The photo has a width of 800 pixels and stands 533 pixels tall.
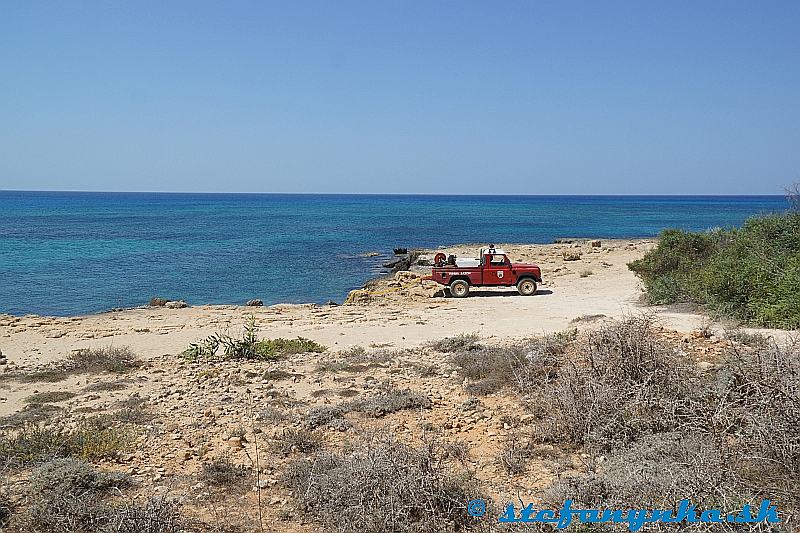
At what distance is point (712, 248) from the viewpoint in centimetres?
1930

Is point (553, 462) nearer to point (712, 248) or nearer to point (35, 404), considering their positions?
point (35, 404)

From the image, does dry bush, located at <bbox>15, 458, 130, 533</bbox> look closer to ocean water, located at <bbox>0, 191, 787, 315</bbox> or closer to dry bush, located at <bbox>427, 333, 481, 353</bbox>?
dry bush, located at <bbox>427, 333, 481, 353</bbox>

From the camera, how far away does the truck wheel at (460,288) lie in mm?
21984

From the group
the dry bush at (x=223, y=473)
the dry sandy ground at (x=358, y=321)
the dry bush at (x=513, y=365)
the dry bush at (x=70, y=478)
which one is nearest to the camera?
the dry bush at (x=70, y=478)

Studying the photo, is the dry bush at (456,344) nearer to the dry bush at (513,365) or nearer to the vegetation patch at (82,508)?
the dry bush at (513,365)

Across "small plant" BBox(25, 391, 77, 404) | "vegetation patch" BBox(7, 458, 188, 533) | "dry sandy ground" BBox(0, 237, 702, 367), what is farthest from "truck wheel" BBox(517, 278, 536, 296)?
"vegetation patch" BBox(7, 458, 188, 533)

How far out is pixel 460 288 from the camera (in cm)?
2205

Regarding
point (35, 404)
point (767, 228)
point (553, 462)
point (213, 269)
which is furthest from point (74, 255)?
point (553, 462)

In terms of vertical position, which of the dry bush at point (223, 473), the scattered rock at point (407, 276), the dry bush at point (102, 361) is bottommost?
the scattered rock at point (407, 276)

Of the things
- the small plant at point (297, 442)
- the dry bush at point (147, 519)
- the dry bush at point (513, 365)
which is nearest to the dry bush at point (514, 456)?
the dry bush at point (513, 365)

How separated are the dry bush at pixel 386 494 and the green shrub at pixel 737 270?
31.1ft

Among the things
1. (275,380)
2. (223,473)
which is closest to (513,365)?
(275,380)

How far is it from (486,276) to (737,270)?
8933mm

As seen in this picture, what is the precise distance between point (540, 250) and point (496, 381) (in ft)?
107
